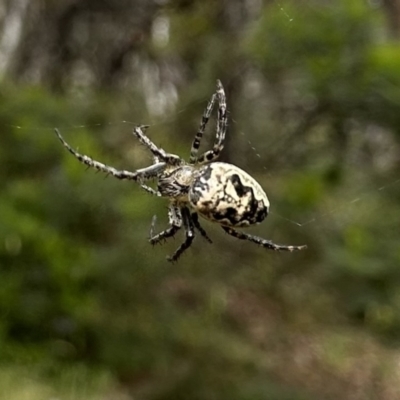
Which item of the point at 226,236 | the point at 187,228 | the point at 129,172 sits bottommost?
the point at 226,236

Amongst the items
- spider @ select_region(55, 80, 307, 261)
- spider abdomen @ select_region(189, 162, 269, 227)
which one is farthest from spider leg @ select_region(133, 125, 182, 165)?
spider abdomen @ select_region(189, 162, 269, 227)

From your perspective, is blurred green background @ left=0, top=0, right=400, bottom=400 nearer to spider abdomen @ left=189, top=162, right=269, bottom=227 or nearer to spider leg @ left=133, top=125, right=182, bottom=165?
spider leg @ left=133, top=125, right=182, bottom=165

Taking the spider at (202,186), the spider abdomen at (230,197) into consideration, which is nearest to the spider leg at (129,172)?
the spider at (202,186)

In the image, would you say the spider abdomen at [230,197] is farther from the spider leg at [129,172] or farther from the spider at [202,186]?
the spider leg at [129,172]

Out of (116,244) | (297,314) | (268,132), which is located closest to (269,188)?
(268,132)

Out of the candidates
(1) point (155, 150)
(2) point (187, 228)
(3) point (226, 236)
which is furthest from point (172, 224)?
(3) point (226, 236)

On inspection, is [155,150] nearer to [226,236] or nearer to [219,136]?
[219,136]
